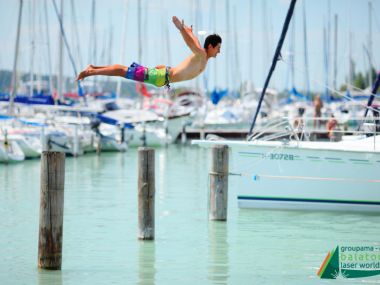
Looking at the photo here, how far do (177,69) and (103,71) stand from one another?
3.76ft

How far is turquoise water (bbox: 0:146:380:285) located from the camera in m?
14.8

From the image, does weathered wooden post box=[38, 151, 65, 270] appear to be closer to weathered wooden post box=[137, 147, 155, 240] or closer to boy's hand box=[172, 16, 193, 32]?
weathered wooden post box=[137, 147, 155, 240]

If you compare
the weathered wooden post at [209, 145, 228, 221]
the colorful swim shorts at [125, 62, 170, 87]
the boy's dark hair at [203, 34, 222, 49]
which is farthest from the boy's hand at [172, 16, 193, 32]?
the weathered wooden post at [209, 145, 228, 221]

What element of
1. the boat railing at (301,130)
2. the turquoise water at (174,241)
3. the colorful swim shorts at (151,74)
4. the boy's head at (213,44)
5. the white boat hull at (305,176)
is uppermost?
the boy's head at (213,44)

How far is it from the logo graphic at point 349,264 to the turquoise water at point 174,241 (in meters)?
0.14

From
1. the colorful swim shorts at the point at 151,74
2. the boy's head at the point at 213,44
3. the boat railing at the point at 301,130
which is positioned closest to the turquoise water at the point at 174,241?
the boat railing at the point at 301,130

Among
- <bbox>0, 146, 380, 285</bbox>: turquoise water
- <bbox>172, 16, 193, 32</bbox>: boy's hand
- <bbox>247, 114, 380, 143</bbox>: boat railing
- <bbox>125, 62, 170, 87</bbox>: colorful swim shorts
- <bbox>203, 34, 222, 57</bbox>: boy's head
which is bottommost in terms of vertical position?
<bbox>0, 146, 380, 285</bbox>: turquoise water

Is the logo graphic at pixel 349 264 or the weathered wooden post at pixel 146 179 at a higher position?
the weathered wooden post at pixel 146 179

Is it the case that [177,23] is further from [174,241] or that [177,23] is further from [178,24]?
[174,241]

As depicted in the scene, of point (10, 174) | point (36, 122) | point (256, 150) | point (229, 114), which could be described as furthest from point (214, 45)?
point (229, 114)

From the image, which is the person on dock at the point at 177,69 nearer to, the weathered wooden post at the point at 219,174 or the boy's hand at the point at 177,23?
the boy's hand at the point at 177,23

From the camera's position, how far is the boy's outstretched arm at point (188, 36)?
12273mm

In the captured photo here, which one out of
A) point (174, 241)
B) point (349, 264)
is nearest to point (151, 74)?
point (349, 264)

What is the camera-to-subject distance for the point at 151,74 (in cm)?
1299
